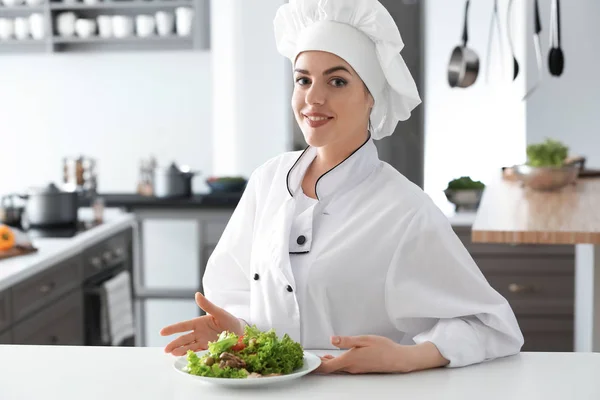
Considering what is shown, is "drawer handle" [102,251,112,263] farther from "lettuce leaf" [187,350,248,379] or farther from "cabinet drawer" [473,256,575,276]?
"lettuce leaf" [187,350,248,379]

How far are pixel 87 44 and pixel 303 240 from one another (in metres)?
4.40

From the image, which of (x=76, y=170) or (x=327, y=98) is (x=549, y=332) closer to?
(x=76, y=170)

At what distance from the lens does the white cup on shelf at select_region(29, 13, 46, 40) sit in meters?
5.66

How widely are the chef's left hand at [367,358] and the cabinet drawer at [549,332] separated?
304cm

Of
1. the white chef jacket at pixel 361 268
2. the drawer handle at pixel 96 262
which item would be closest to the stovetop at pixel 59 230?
the drawer handle at pixel 96 262

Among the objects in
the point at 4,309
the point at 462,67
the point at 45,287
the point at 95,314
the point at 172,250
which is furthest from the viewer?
the point at 172,250

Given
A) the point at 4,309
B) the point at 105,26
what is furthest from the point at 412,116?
the point at 4,309

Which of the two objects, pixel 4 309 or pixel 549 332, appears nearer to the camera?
pixel 4 309

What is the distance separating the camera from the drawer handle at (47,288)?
11.5 feet

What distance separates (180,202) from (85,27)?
125 cm

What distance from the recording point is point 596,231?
2756 millimetres

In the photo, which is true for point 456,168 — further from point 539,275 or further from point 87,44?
point 87,44

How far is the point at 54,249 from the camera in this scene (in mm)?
3719

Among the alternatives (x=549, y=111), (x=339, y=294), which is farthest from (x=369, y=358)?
(x=549, y=111)
